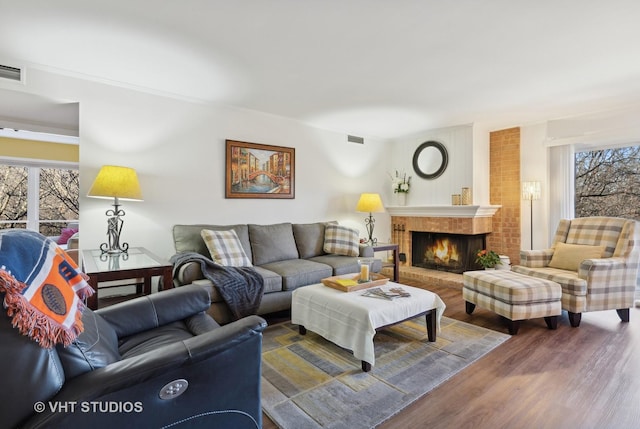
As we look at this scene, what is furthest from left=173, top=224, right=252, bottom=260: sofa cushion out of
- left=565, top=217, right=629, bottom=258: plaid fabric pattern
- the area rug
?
Answer: left=565, top=217, right=629, bottom=258: plaid fabric pattern

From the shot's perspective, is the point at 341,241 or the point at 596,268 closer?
the point at 596,268

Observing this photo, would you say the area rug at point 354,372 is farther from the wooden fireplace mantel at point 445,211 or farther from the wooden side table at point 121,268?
the wooden fireplace mantel at point 445,211

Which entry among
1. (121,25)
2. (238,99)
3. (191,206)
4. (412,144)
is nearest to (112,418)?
(121,25)

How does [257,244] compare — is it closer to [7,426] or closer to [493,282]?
[493,282]

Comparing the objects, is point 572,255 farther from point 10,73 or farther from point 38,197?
point 38,197

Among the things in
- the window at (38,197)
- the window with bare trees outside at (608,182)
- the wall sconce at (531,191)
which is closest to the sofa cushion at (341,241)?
the wall sconce at (531,191)

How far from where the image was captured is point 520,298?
2703 millimetres

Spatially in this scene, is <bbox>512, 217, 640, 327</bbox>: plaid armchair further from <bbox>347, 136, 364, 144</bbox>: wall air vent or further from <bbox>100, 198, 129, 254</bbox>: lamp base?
<bbox>100, 198, 129, 254</bbox>: lamp base

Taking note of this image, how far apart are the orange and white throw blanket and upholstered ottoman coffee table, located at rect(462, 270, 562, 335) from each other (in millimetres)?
2922

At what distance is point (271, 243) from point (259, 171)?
0.97 metres

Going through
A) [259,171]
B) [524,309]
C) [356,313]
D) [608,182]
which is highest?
[259,171]

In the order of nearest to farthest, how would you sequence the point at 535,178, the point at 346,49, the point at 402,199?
the point at 346,49 < the point at 535,178 < the point at 402,199

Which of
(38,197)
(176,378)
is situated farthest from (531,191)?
(38,197)

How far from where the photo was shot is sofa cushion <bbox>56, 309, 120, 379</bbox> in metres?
1.01
